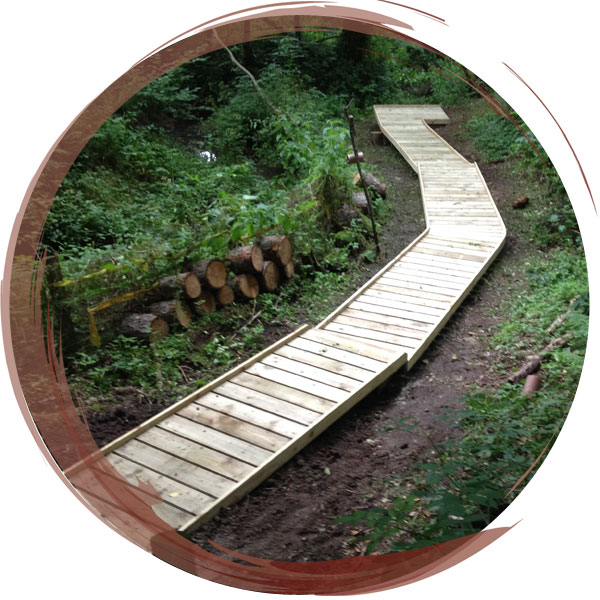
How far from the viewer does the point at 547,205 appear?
7.52m

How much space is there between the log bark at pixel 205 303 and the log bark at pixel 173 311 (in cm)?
11

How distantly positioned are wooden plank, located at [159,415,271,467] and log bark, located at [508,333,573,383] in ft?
6.88

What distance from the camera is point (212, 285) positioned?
5055 mm

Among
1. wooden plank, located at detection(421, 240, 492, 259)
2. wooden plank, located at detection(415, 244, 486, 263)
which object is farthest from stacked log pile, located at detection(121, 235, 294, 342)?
wooden plank, located at detection(421, 240, 492, 259)

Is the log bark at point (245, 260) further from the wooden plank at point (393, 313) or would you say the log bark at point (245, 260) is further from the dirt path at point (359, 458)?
the dirt path at point (359, 458)

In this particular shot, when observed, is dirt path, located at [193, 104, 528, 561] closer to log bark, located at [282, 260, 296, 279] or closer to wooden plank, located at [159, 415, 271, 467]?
wooden plank, located at [159, 415, 271, 467]

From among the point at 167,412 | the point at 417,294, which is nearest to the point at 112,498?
the point at 167,412

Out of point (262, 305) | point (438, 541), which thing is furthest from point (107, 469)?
point (262, 305)

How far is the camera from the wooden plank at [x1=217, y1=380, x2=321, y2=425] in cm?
376

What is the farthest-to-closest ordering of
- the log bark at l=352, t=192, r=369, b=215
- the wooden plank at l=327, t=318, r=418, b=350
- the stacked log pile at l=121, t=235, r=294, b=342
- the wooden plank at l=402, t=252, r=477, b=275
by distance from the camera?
1. the log bark at l=352, t=192, r=369, b=215
2. the wooden plank at l=402, t=252, r=477, b=275
3. the wooden plank at l=327, t=318, r=418, b=350
4. the stacked log pile at l=121, t=235, r=294, b=342

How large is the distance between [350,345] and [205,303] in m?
1.43

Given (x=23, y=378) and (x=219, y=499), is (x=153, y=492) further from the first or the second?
(x=23, y=378)

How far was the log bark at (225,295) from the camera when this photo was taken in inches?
205

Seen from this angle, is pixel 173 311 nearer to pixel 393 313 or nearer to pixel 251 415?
pixel 251 415
